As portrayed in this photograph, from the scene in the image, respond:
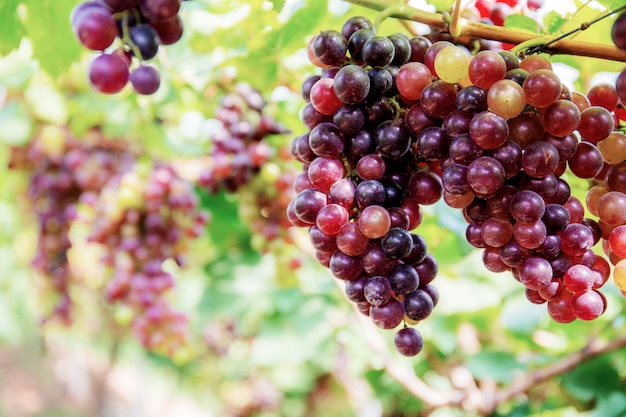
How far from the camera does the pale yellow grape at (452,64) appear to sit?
493 mm

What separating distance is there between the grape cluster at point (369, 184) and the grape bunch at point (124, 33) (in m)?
0.15

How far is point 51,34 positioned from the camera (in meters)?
0.76

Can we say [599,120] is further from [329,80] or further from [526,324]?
[526,324]

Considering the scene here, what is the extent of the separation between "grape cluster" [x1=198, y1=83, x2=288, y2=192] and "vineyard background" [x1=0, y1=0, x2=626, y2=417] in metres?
0.03

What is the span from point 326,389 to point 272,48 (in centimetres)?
178

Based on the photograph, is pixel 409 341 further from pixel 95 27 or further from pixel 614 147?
pixel 95 27

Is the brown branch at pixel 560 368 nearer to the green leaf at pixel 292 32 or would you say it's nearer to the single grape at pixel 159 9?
the green leaf at pixel 292 32

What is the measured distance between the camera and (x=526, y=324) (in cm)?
122

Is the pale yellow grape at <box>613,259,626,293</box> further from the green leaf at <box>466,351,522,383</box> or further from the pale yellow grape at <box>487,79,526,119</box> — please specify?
the green leaf at <box>466,351,522,383</box>

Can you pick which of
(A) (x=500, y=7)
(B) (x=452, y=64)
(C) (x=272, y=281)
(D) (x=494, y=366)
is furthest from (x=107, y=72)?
(C) (x=272, y=281)

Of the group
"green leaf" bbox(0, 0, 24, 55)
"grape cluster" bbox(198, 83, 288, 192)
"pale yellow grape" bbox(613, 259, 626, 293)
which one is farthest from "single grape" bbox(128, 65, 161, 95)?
"grape cluster" bbox(198, 83, 288, 192)

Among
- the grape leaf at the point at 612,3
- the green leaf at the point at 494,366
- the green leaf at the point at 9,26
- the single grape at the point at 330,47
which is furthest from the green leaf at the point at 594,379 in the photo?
the green leaf at the point at 9,26

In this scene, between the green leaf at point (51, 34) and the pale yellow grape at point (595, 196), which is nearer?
the pale yellow grape at point (595, 196)

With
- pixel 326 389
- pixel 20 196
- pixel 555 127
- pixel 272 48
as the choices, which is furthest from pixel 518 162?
pixel 326 389
